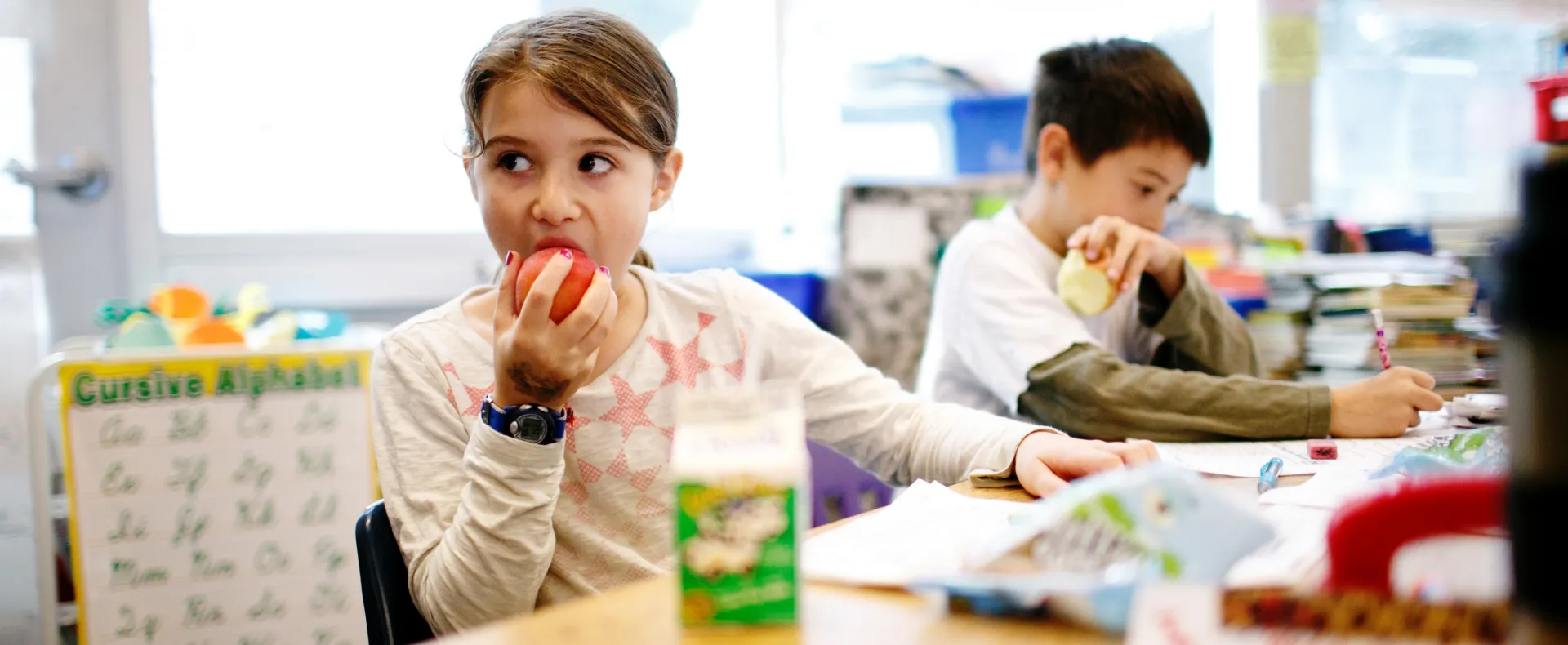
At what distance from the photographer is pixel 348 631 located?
170cm

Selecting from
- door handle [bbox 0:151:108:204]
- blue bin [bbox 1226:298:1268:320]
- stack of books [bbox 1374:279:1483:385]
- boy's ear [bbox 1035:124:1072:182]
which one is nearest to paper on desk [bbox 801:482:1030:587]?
boy's ear [bbox 1035:124:1072:182]

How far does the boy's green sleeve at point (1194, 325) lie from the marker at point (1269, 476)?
0.46 metres

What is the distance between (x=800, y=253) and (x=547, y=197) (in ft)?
5.47

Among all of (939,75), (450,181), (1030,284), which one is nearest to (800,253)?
(939,75)

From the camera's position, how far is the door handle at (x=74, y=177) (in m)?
1.98

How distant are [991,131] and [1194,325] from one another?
4.50 ft

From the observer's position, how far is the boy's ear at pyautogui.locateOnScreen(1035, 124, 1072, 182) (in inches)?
60.3

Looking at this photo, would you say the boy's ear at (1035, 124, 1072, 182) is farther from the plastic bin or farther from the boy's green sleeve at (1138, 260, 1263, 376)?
the plastic bin

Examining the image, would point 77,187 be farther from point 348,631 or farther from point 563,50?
point 563,50

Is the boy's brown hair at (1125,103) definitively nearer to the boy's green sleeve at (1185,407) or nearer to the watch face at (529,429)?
the boy's green sleeve at (1185,407)

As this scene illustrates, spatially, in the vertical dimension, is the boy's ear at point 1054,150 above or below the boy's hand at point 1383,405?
above

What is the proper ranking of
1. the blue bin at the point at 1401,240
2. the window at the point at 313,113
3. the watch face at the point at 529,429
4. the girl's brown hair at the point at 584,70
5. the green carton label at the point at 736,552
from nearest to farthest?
the green carton label at the point at 736,552
the watch face at the point at 529,429
the girl's brown hair at the point at 584,70
the window at the point at 313,113
the blue bin at the point at 1401,240

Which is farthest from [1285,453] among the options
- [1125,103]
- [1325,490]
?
[1125,103]

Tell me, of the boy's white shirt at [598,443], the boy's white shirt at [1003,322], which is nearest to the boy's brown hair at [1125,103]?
the boy's white shirt at [1003,322]
